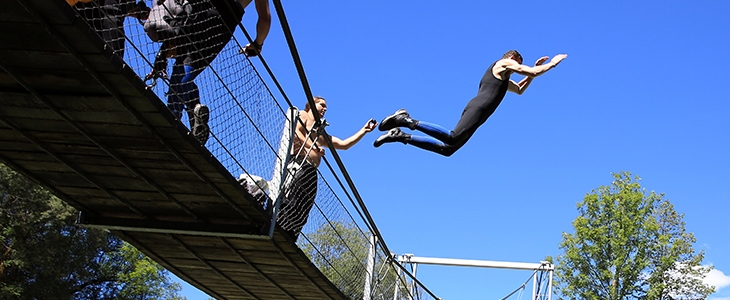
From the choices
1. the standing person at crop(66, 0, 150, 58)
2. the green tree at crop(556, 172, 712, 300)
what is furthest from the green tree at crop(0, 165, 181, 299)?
the standing person at crop(66, 0, 150, 58)

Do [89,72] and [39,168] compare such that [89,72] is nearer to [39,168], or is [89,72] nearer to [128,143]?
[128,143]

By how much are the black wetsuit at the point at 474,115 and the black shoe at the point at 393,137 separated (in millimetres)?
199

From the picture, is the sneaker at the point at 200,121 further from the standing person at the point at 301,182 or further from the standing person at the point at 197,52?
the standing person at the point at 301,182

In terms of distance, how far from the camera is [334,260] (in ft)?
32.7

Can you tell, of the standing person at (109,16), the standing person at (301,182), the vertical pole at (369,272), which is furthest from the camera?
the vertical pole at (369,272)

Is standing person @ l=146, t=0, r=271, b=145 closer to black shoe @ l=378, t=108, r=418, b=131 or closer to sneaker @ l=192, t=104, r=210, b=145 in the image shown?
sneaker @ l=192, t=104, r=210, b=145

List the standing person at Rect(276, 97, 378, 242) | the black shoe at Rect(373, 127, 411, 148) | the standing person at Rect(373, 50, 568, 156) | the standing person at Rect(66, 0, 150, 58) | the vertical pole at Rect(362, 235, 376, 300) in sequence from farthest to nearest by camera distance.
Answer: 1. the vertical pole at Rect(362, 235, 376, 300)
2. the black shoe at Rect(373, 127, 411, 148)
3. the standing person at Rect(373, 50, 568, 156)
4. the standing person at Rect(276, 97, 378, 242)
5. the standing person at Rect(66, 0, 150, 58)

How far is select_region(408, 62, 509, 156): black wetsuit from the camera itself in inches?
344

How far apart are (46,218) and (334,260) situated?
2244 cm

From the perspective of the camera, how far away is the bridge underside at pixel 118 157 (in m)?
4.64

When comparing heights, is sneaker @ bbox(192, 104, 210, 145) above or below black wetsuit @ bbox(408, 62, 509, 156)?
below

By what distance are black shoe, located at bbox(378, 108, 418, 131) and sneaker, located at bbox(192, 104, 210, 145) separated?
11.2ft

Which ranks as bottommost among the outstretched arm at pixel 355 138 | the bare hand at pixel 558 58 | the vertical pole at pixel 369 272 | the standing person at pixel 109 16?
the standing person at pixel 109 16

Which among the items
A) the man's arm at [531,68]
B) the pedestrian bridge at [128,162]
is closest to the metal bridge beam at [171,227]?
the pedestrian bridge at [128,162]
